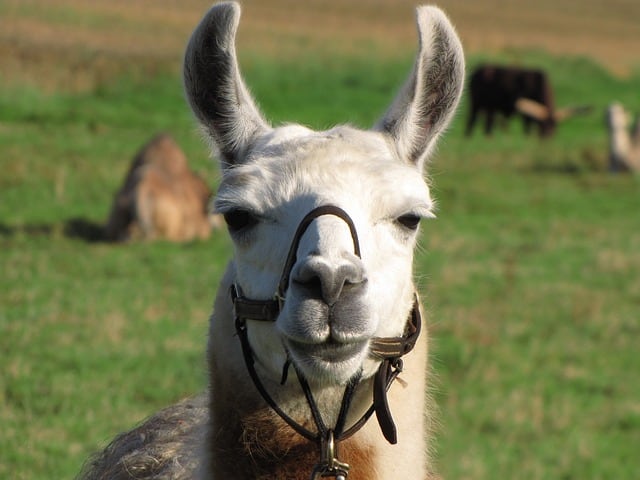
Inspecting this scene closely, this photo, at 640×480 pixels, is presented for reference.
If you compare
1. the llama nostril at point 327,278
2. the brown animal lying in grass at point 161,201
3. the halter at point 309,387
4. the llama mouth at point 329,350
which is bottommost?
the brown animal lying in grass at point 161,201

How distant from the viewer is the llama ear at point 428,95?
3406 mm

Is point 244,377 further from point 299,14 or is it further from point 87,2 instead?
point 299,14

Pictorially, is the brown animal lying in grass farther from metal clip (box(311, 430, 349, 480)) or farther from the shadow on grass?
metal clip (box(311, 430, 349, 480))

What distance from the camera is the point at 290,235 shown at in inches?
121

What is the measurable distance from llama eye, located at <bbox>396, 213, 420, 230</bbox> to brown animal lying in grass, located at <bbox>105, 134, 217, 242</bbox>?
9703 mm

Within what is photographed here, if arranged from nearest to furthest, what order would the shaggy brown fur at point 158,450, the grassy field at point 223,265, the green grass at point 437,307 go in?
the shaggy brown fur at point 158,450 → the green grass at point 437,307 → the grassy field at point 223,265

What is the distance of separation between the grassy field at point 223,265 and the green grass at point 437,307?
1.0 inches

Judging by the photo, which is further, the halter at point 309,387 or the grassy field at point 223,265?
the grassy field at point 223,265

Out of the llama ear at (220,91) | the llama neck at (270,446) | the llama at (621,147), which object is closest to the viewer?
the llama neck at (270,446)

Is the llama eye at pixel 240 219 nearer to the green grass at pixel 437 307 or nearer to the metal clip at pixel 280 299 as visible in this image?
the metal clip at pixel 280 299

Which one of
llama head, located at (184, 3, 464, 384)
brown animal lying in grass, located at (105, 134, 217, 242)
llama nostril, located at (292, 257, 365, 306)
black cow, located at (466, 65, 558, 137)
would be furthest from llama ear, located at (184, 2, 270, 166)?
black cow, located at (466, 65, 558, 137)

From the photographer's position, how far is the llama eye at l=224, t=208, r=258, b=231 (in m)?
3.19

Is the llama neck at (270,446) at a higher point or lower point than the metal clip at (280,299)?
lower

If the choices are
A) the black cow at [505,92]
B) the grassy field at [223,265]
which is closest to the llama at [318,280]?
the grassy field at [223,265]
